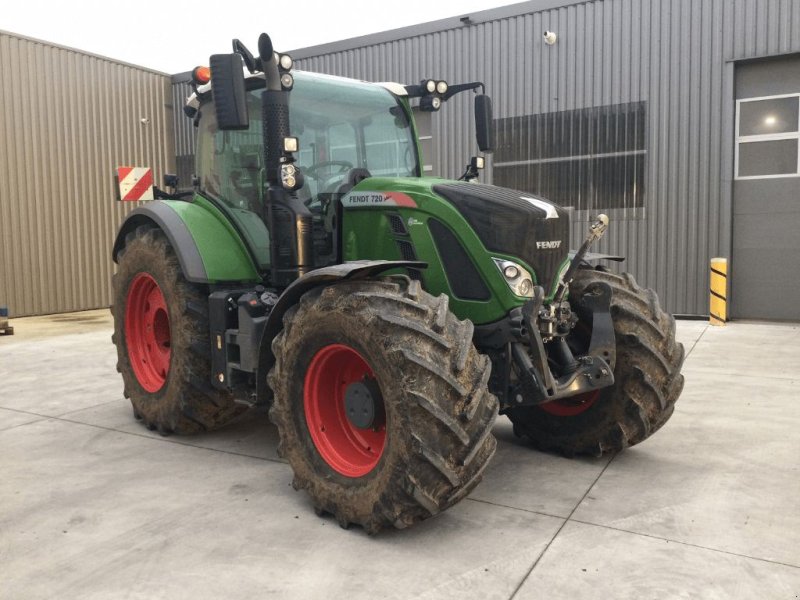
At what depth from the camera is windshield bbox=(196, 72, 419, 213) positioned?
14.3 ft

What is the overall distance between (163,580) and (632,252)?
9955 millimetres

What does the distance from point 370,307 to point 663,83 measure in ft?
31.0

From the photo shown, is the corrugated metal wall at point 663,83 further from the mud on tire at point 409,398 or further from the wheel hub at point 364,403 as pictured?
the wheel hub at point 364,403

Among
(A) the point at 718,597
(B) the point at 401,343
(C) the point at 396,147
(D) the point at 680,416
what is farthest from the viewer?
(D) the point at 680,416

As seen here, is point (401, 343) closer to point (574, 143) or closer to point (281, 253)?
point (281, 253)

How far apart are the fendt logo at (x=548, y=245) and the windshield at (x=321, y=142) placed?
4.17ft

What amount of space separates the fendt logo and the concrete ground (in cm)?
128

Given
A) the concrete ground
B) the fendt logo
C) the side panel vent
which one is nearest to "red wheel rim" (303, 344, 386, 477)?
the concrete ground

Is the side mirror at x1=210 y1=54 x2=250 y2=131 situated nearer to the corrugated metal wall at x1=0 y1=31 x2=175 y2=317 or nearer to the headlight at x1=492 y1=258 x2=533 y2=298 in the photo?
the headlight at x1=492 y1=258 x2=533 y2=298

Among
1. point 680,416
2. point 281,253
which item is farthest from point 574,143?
point 281,253

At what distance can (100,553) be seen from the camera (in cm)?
312

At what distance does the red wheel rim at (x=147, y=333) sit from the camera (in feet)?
17.3

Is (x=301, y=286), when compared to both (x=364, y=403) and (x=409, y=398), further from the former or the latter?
(x=409, y=398)

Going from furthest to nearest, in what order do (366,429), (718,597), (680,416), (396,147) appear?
1. (680,416)
2. (396,147)
3. (366,429)
4. (718,597)
